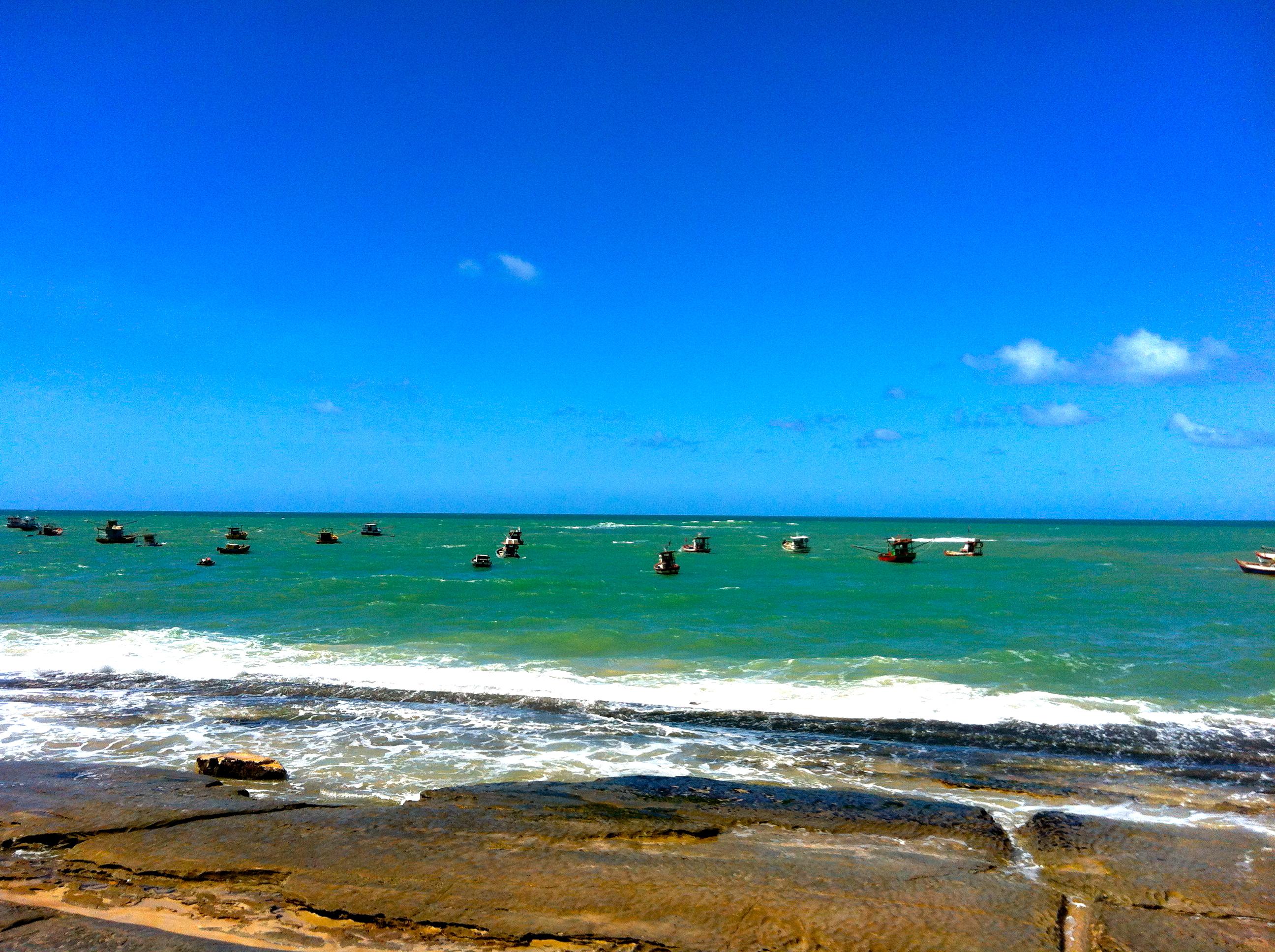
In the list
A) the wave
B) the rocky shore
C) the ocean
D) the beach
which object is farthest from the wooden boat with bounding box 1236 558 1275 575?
the rocky shore

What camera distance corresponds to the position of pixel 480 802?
9.34 meters

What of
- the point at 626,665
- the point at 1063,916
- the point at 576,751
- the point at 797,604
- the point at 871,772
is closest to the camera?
the point at 1063,916

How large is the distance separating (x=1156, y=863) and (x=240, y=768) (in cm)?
1148

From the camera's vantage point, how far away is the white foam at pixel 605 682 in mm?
15117

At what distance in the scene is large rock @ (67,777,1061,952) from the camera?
6246 mm

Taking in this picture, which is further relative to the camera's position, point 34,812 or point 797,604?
point 797,604

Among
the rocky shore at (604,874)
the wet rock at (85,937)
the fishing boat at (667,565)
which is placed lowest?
the fishing boat at (667,565)

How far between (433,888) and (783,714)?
9.57 m

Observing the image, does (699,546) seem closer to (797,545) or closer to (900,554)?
(797,545)

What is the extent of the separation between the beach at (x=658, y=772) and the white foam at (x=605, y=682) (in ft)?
0.46

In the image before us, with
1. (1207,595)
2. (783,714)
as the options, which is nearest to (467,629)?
(783,714)

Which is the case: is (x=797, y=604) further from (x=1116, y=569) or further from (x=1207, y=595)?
(x=1116, y=569)

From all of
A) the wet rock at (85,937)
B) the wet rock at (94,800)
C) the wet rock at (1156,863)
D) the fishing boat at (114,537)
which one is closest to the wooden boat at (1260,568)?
the wet rock at (1156,863)

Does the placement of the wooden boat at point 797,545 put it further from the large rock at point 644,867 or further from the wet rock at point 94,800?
the wet rock at point 94,800
